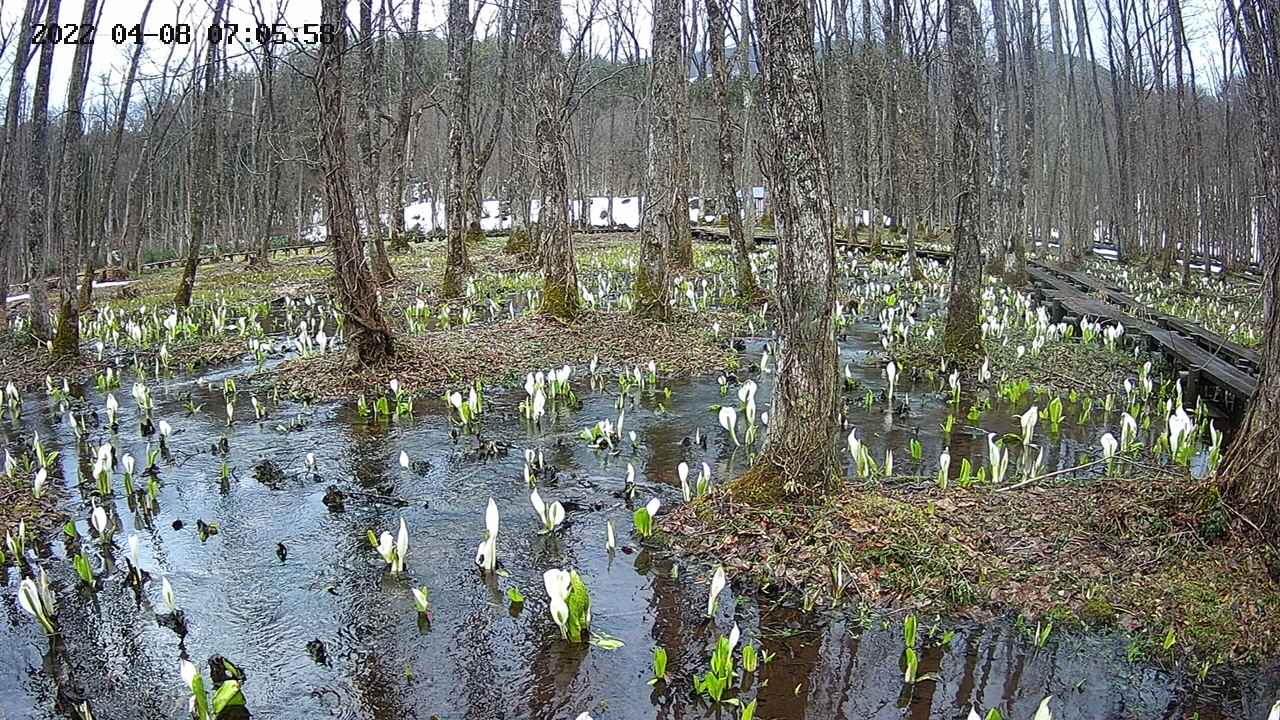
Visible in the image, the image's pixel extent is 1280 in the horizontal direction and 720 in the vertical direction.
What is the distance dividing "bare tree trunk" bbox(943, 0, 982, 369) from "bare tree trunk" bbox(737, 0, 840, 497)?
4648mm

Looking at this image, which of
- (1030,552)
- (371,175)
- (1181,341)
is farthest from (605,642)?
(371,175)

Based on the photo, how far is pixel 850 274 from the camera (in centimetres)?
1903

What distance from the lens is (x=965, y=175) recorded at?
9094 millimetres

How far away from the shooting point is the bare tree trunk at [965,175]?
29.7ft

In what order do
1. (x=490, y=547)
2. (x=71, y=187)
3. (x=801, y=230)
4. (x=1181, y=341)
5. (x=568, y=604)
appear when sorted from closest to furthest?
(x=568, y=604) < (x=490, y=547) < (x=801, y=230) < (x=1181, y=341) < (x=71, y=187)

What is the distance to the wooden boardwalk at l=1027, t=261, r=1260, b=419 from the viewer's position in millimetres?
8156

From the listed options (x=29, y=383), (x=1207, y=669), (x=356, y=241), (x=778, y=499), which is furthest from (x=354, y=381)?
(x=1207, y=669)

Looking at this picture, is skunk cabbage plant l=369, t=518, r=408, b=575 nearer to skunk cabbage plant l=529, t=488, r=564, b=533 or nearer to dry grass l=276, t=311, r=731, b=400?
skunk cabbage plant l=529, t=488, r=564, b=533

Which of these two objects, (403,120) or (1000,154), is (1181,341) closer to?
(1000,154)

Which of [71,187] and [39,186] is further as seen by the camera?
[71,187]

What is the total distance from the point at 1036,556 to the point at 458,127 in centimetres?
1620

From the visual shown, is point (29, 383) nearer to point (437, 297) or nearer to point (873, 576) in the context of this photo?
point (437, 297)

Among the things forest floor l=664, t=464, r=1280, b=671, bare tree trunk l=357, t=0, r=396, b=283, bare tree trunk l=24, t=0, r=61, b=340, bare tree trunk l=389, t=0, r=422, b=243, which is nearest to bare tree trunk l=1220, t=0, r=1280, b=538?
forest floor l=664, t=464, r=1280, b=671

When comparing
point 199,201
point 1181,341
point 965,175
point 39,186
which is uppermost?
point 199,201
